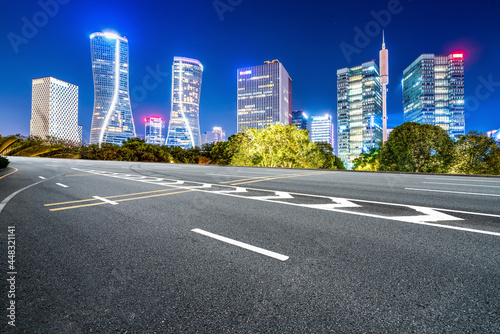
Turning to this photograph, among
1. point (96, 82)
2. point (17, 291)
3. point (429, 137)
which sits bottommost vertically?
point (17, 291)

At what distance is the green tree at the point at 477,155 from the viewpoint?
82.2 ft

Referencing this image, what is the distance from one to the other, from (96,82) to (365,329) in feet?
761

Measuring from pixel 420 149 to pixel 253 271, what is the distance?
3329 centimetres

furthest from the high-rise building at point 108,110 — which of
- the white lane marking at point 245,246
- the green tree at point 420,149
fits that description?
the white lane marking at point 245,246

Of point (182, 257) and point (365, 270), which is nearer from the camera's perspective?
point (365, 270)

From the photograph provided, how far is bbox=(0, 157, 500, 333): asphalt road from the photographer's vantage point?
199 cm

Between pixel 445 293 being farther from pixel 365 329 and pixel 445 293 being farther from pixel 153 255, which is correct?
pixel 153 255

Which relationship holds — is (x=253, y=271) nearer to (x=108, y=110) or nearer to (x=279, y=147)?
(x=279, y=147)

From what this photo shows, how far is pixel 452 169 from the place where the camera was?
90.4 feet

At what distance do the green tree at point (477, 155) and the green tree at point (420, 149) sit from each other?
1.16 meters

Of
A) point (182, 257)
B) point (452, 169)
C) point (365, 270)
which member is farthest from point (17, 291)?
point (452, 169)

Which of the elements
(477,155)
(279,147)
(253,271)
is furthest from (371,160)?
(253,271)

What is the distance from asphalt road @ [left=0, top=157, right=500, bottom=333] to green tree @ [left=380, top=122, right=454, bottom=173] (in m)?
28.0

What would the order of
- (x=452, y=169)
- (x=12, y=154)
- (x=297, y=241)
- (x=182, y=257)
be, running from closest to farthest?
(x=182, y=257) → (x=297, y=241) → (x=452, y=169) → (x=12, y=154)
